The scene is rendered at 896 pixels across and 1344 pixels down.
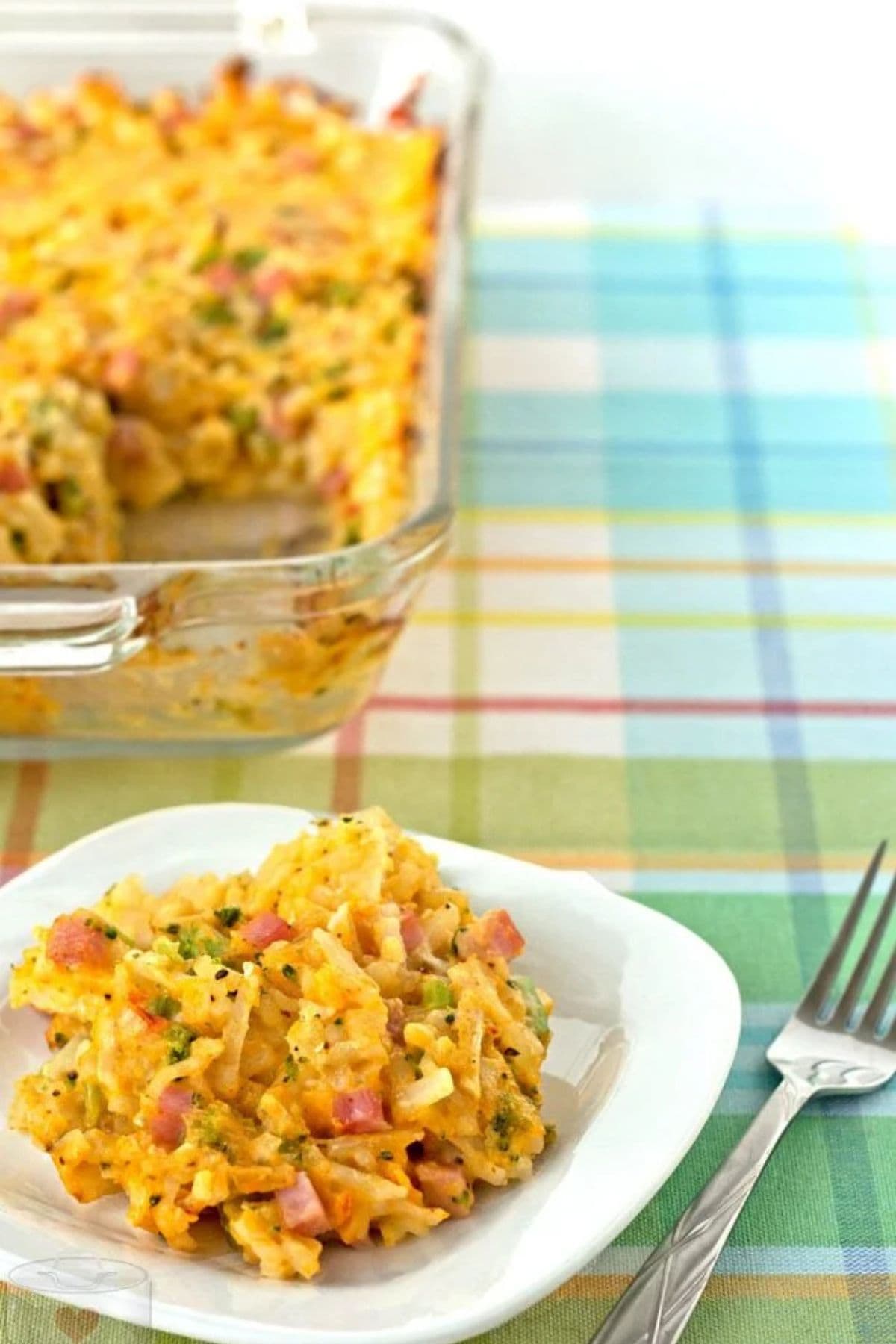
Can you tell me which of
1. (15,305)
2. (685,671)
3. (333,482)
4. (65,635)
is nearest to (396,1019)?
(65,635)

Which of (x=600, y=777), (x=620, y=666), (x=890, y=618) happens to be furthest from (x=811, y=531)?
(x=600, y=777)

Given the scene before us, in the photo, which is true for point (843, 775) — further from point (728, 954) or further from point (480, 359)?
point (480, 359)

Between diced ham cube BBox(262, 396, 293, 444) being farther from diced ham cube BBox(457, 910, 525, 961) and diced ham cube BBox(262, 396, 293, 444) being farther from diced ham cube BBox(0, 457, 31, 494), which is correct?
diced ham cube BBox(457, 910, 525, 961)

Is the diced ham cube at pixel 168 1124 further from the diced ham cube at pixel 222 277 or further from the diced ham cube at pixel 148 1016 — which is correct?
the diced ham cube at pixel 222 277

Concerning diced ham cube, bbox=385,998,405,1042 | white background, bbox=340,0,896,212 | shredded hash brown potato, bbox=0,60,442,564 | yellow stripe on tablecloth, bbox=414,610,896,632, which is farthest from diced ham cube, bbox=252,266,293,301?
white background, bbox=340,0,896,212

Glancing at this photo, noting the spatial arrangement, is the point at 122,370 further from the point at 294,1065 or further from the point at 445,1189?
the point at 445,1189

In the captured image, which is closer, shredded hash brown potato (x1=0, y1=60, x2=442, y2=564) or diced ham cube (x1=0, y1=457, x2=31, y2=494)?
diced ham cube (x1=0, y1=457, x2=31, y2=494)
